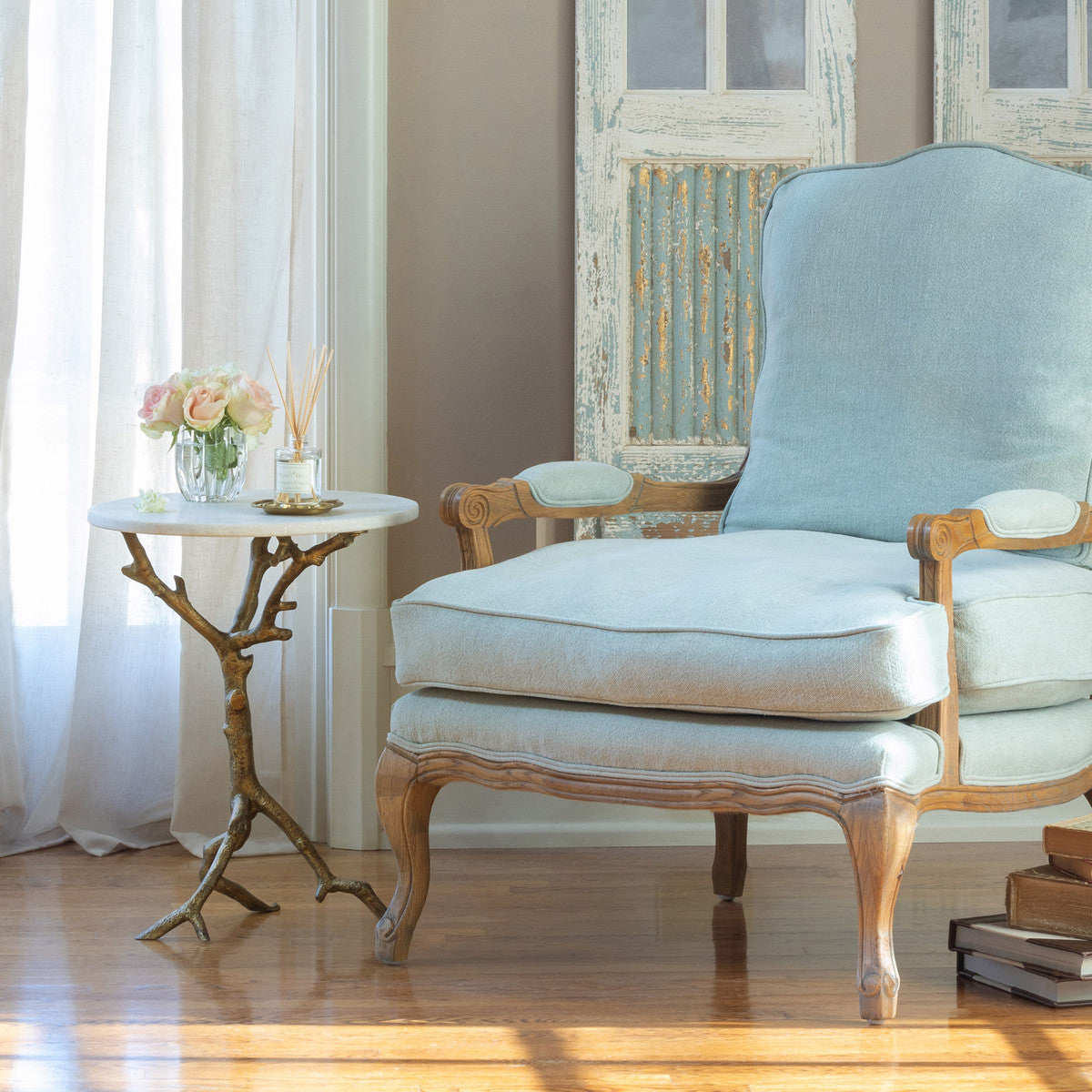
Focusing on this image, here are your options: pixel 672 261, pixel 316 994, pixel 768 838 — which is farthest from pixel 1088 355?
pixel 316 994

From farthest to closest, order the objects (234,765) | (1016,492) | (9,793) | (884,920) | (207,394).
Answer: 1. (9,793)
2. (234,765)
3. (207,394)
4. (1016,492)
5. (884,920)

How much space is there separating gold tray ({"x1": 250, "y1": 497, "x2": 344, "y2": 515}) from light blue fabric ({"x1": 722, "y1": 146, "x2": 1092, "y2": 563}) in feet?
2.15

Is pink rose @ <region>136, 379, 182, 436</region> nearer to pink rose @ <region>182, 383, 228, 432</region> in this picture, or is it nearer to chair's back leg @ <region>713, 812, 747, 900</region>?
pink rose @ <region>182, 383, 228, 432</region>

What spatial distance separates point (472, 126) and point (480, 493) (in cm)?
93

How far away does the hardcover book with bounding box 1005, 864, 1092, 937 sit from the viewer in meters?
1.58

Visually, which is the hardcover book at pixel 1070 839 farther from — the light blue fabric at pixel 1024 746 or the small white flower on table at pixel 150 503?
the small white flower on table at pixel 150 503

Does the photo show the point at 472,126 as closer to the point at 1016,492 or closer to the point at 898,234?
the point at 898,234

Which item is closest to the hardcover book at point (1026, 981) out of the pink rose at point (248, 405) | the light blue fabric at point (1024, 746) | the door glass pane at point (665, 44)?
the light blue fabric at point (1024, 746)

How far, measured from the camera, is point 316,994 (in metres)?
1.63

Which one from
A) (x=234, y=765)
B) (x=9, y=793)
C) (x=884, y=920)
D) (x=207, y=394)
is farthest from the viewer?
(x=9, y=793)

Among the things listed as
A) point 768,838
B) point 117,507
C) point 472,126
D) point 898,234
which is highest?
point 472,126

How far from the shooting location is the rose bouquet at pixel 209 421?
1814 mm

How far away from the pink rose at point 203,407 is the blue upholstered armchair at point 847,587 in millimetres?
348

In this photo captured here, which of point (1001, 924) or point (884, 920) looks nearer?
point (884, 920)
